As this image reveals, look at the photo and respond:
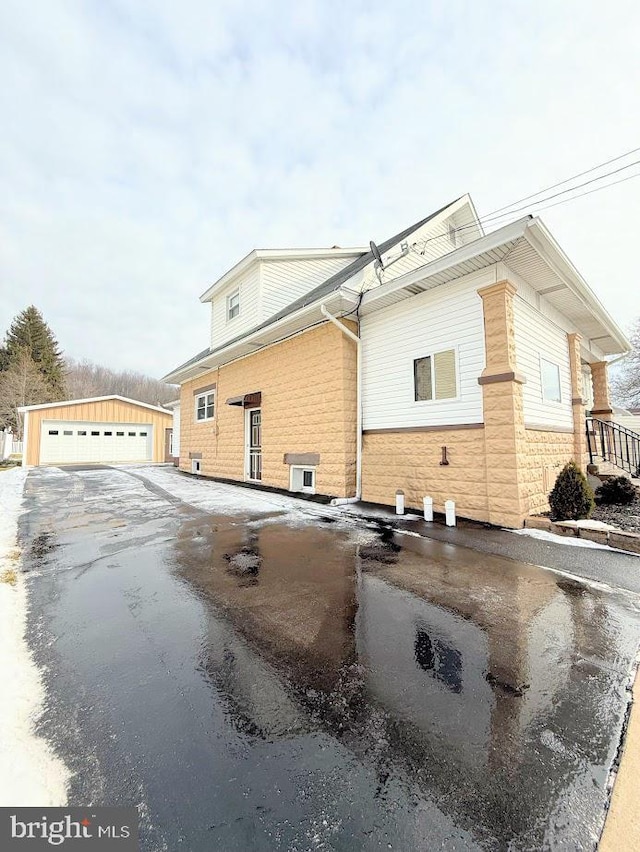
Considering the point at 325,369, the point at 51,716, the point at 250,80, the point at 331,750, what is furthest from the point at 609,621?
the point at 250,80

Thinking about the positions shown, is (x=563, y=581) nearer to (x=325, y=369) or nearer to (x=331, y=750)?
(x=331, y=750)

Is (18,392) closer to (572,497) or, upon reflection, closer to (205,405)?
(205,405)

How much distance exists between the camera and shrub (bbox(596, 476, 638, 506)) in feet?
24.9

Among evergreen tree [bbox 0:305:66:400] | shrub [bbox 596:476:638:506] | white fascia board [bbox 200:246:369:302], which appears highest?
evergreen tree [bbox 0:305:66:400]

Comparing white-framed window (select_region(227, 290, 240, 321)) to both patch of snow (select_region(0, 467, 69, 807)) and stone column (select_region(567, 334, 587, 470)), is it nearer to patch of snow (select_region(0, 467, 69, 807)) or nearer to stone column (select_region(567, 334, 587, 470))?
stone column (select_region(567, 334, 587, 470))

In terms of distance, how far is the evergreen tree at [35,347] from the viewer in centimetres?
3058

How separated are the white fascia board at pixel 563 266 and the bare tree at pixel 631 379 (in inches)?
707

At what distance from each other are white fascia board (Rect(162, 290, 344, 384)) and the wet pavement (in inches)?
231

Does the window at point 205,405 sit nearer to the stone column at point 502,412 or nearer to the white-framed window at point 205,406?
the white-framed window at point 205,406

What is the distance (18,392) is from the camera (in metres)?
25.5

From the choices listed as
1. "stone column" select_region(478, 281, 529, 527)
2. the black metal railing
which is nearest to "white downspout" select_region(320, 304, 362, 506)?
"stone column" select_region(478, 281, 529, 527)

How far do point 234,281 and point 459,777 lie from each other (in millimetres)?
13900

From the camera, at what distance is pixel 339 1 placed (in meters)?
6.74

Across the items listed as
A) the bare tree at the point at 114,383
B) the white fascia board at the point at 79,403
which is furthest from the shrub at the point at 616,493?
the bare tree at the point at 114,383
